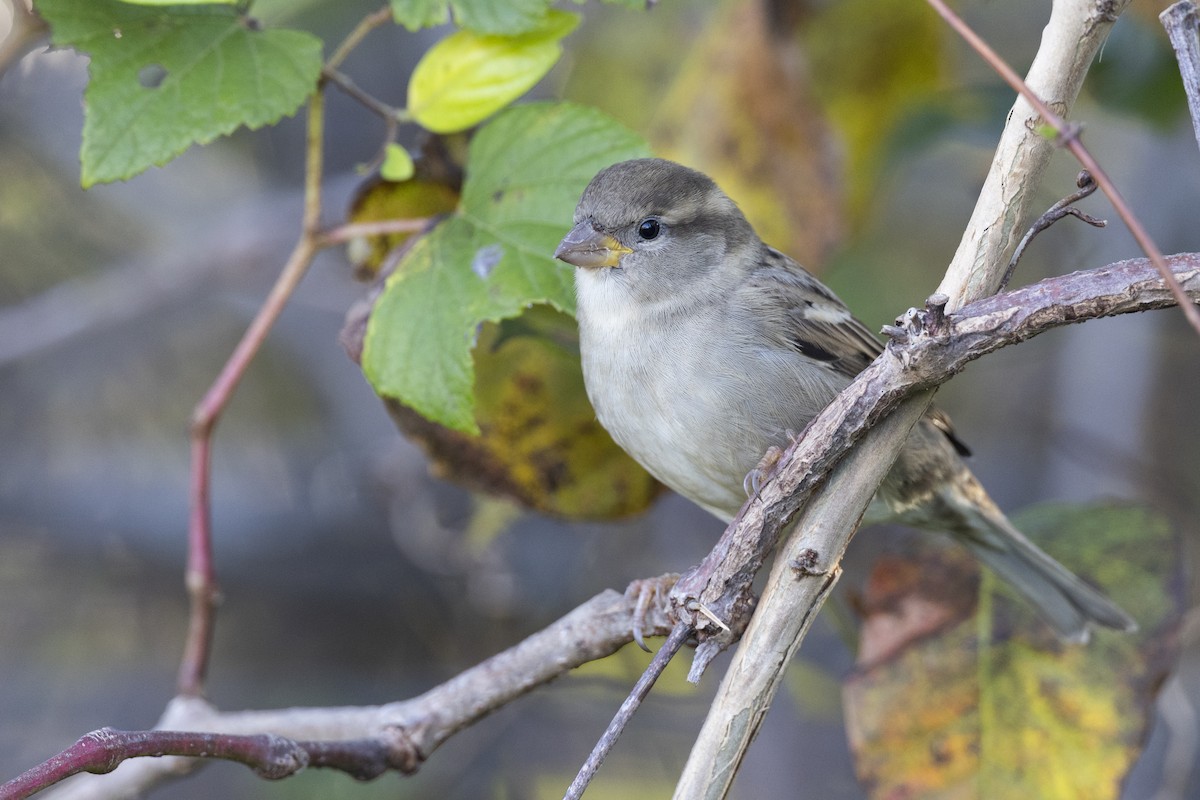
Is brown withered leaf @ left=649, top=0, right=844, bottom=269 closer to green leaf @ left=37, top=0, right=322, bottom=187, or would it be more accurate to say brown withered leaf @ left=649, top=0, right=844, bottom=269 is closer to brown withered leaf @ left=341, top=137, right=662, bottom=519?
brown withered leaf @ left=341, top=137, right=662, bottom=519

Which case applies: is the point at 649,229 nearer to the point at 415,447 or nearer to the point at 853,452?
the point at 853,452

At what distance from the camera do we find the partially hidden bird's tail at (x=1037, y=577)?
1856 mm

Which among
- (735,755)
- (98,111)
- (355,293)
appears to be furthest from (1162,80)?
(355,293)

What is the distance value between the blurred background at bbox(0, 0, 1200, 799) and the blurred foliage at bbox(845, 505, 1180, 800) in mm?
491

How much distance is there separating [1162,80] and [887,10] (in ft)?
1.74

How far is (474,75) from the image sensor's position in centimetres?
176

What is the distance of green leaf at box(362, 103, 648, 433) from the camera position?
63.5 inches

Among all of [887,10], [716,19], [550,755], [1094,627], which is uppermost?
[887,10]

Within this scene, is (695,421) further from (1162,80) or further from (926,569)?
(1162,80)

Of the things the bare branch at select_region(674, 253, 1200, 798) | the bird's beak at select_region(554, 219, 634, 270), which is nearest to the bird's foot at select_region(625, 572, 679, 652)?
the bare branch at select_region(674, 253, 1200, 798)

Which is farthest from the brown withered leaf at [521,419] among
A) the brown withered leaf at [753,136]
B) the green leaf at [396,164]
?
the brown withered leaf at [753,136]

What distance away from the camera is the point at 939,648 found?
187 cm

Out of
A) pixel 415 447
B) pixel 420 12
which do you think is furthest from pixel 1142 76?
pixel 415 447

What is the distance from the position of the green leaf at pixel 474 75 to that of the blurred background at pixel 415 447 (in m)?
0.52
